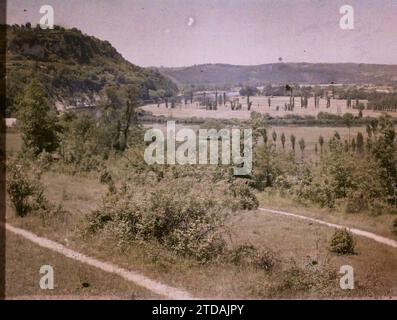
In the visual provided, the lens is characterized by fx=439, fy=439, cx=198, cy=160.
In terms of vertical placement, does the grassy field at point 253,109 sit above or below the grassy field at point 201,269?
above

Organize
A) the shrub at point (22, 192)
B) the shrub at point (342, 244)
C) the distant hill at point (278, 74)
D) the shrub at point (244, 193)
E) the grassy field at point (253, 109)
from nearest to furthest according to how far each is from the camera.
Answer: the shrub at point (342, 244), the shrub at point (22, 192), the shrub at point (244, 193), the distant hill at point (278, 74), the grassy field at point (253, 109)

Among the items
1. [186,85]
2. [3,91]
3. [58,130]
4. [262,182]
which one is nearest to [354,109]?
[262,182]

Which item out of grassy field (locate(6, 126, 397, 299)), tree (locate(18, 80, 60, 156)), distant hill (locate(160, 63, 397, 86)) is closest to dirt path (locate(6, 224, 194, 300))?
grassy field (locate(6, 126, 397, 299))

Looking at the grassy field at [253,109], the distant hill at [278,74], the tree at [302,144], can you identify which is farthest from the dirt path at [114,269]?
the tree at [302,144]

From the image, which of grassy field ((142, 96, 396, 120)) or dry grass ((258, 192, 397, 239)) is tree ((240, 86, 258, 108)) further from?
dry grass ((258, 192, 397, 239))

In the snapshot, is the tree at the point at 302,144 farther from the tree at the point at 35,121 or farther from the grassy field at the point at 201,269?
the grassy field at the point at 201,269

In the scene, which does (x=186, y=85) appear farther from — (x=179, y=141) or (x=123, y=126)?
(x=179, y=141)
